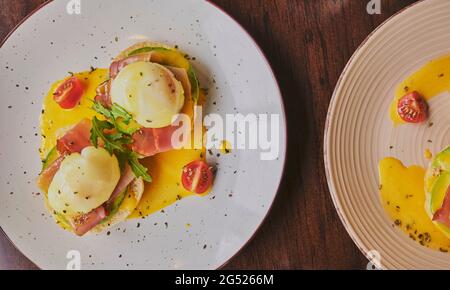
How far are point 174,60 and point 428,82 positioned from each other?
3.18 feet

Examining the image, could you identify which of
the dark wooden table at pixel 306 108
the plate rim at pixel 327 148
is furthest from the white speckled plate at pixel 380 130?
the dark wooden table at pixel 306 108

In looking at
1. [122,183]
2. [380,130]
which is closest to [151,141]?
[122,183]

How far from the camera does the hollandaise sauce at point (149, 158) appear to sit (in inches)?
84.6

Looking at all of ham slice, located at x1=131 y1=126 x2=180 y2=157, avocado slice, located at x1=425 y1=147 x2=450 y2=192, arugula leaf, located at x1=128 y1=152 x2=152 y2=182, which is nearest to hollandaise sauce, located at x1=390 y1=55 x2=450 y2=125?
avocado slice, located at x1=425 y1=147 x2=450 y2=192

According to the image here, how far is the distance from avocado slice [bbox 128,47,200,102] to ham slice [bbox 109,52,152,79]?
0.03 meters

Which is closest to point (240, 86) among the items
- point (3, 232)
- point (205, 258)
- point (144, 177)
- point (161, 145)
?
point (161, 145)

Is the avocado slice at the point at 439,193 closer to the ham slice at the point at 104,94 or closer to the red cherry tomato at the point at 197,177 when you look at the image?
the red cherry tomato at the point at 197,177

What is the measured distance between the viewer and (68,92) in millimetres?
2160

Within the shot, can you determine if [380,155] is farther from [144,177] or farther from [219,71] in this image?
[144,177]

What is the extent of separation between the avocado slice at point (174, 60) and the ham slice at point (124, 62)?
0.03 meters

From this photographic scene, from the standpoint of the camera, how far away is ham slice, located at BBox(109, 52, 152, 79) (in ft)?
6.91

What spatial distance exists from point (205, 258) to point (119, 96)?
70 cm

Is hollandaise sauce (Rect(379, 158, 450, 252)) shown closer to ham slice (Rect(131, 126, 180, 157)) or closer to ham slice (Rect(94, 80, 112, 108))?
ham slice (Rect(131, 126, 180, 157))

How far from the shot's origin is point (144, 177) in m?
2.12
